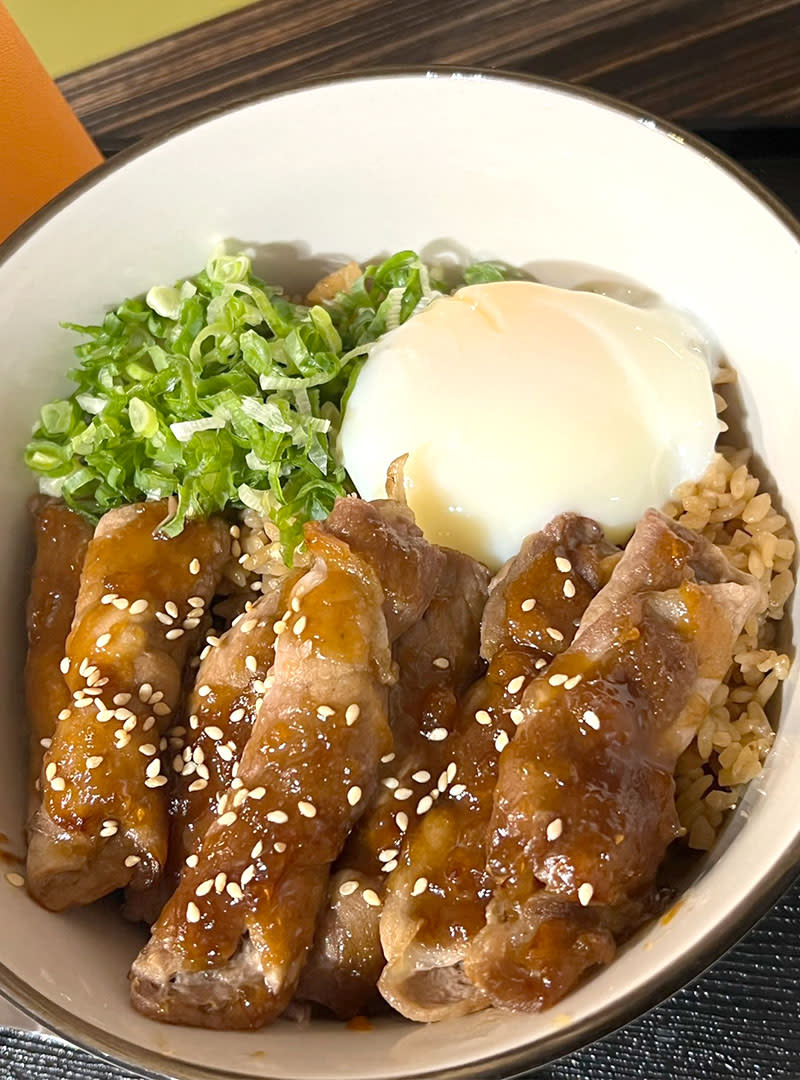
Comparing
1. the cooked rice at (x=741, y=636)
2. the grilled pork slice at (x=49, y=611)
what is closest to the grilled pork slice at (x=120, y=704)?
the grilled pork slice at (x=49, y=611)

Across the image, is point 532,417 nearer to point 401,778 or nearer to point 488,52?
point 401,778

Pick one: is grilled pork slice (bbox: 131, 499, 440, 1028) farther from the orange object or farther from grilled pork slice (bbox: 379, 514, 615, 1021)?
the orange object

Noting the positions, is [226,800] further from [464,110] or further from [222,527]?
[464,110]

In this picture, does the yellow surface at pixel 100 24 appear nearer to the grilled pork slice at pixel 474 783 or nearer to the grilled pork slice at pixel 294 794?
the grilled pork slice at pixel 294 794

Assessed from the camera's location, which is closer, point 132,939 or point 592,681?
point 592,681

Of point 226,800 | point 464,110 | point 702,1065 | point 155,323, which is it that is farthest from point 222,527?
point 702,1065
